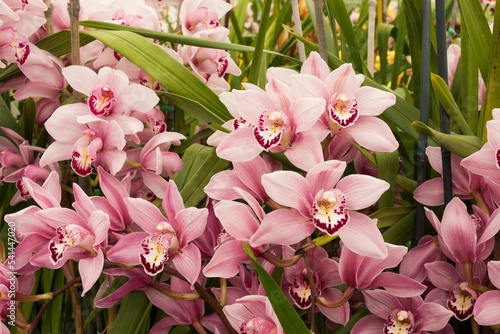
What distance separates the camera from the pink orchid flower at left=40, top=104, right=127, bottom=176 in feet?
2.17

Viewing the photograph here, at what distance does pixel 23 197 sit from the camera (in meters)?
0.74

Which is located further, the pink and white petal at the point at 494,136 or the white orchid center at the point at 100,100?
the white orchid center at the point at 100,100

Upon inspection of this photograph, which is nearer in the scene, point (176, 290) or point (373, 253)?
point (373, 253)

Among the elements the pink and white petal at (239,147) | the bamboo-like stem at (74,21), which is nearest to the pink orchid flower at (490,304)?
the pink and white petal at (239,147)

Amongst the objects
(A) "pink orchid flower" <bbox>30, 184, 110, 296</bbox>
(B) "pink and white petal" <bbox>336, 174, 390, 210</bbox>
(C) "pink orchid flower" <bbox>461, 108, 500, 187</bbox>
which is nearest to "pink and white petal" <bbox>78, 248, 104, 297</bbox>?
(A) "pink orchid flower" <bbox>30, 184, 110, 296</bbox>

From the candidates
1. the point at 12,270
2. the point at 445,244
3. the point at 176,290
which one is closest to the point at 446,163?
the point at 445,244

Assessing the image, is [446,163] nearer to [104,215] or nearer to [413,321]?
[413,321]

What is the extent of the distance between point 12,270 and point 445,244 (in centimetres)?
38

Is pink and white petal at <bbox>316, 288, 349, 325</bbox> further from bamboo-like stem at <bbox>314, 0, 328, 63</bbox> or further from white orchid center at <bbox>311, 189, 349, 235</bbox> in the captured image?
bamboo-like stem at <bbox>314, 0, 328, 63</bbox>

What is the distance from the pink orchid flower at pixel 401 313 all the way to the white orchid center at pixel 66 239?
242mm

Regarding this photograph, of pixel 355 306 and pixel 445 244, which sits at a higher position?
pixel 445 244

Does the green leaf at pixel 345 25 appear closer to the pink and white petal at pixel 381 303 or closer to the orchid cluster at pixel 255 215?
the orchid cluster at pixel 255 215

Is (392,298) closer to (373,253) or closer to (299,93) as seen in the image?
(373,253)

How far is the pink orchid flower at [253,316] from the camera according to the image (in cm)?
57
